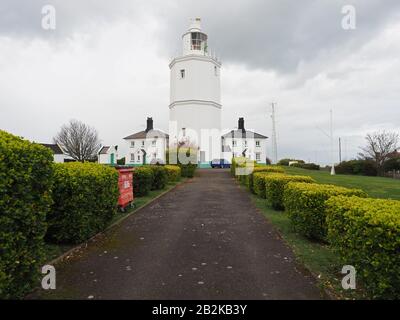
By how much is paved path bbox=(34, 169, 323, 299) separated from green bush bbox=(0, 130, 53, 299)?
1.77 feet

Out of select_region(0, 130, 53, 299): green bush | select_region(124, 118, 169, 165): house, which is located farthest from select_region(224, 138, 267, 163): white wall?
select_region(0, 130, 53, 299): green bush

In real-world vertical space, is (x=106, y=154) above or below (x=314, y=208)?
above

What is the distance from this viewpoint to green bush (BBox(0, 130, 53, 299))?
3992 millimetres

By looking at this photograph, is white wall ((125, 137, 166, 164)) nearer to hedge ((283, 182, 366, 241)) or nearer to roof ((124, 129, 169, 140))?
roof ((124, 129, 169, 140))

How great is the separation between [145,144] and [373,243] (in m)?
58.0

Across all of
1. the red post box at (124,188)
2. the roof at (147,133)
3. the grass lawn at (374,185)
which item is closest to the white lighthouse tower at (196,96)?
the roof at (147,133)

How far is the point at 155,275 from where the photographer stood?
5367 millimetres

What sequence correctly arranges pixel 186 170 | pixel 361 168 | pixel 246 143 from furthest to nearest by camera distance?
pixel 246 143 < pixel 361 168 < pixel 186 170

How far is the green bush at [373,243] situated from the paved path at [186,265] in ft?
2.63

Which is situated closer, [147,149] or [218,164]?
[218,164]

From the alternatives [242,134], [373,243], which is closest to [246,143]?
[242,134]

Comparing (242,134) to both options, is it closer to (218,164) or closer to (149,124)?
(218,164)

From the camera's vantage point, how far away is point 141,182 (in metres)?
16.3
